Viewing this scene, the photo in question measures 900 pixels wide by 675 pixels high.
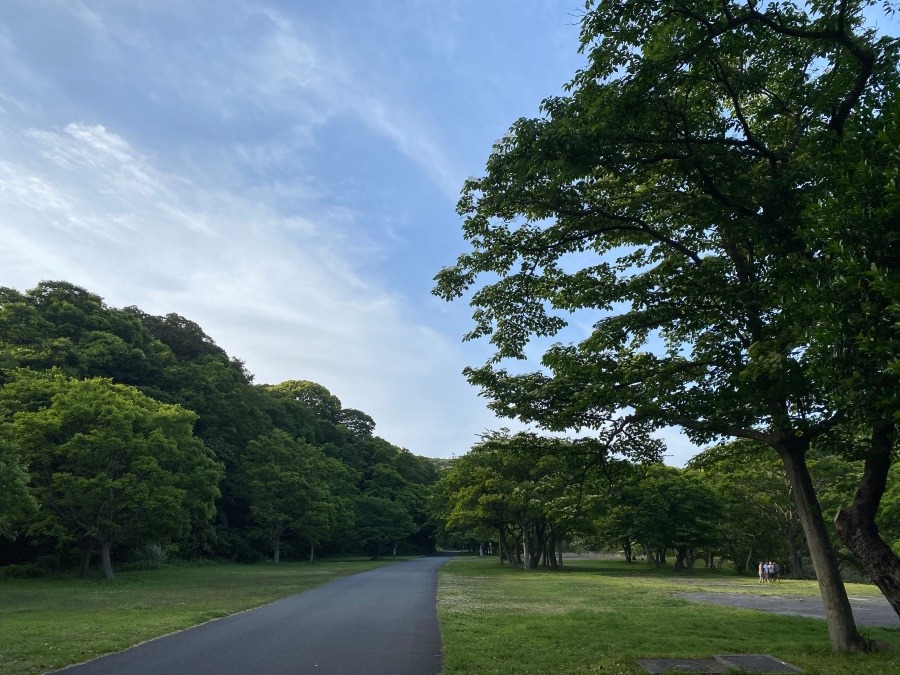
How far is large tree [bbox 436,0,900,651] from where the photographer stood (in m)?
5.29

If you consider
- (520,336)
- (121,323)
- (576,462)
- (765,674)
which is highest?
(121,323)

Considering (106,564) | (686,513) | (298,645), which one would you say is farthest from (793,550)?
(106,564)

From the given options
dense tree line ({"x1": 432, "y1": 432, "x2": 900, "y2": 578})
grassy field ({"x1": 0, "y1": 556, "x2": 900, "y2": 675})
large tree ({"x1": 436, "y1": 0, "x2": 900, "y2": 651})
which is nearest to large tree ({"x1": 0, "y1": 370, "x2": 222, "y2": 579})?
grassy field ({"x1": 0, "y1": 556, "x2": 900, "y2": 675})

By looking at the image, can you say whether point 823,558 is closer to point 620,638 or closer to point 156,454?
point 620,638

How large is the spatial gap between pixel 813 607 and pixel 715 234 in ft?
44.4

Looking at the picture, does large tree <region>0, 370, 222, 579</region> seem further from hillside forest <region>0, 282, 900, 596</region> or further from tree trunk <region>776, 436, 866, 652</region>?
tree trunk <region>776, 436, 866, 652</region>

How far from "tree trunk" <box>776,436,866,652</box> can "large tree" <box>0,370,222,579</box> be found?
27.7 meters

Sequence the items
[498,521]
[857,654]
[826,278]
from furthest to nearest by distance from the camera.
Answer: [498,521] → [857,654] → [826,278]

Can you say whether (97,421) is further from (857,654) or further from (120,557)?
(857,654)

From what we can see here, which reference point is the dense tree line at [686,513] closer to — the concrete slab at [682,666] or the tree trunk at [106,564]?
the tree trunk at [106,564]

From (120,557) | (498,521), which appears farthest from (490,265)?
(498,521)

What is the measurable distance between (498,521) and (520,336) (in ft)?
129

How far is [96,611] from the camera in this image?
15.8 meters

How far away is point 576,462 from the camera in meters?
11.7
